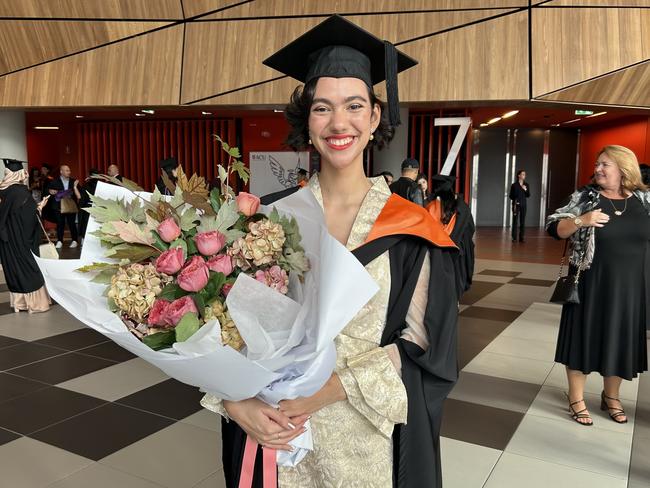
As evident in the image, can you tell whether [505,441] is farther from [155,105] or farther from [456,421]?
[155,105]

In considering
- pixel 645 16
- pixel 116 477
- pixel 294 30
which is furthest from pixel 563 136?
pixel 116 477

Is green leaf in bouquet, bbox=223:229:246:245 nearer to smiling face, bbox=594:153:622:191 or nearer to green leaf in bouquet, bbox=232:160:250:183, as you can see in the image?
green leaf in bouquet, bbox=232:160:250:183

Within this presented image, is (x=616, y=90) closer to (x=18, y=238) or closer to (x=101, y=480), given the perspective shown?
(x=101, y=480)

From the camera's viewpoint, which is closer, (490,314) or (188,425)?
(188,425)

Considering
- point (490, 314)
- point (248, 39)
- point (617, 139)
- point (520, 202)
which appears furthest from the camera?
point (617, 139)

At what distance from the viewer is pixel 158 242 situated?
109cm

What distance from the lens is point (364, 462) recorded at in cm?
131

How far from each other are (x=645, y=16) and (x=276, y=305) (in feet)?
22.5

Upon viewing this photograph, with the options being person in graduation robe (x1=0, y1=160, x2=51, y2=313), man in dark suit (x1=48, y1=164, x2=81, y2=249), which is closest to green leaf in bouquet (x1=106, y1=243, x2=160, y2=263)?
person in graduation robe (x1=0, y1=160, x2=51, y2=313)

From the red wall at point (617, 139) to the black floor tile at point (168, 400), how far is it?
44.1 ft

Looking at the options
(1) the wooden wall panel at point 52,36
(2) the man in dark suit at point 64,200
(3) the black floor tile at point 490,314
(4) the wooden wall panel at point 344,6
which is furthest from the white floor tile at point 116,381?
(2) the man in dark suit at point 64,200

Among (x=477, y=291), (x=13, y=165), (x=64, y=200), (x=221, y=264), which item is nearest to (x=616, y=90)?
(x=477, y=291)

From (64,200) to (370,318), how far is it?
11100 millimetres

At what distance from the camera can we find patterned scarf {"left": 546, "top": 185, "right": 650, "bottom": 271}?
10.8 ft
